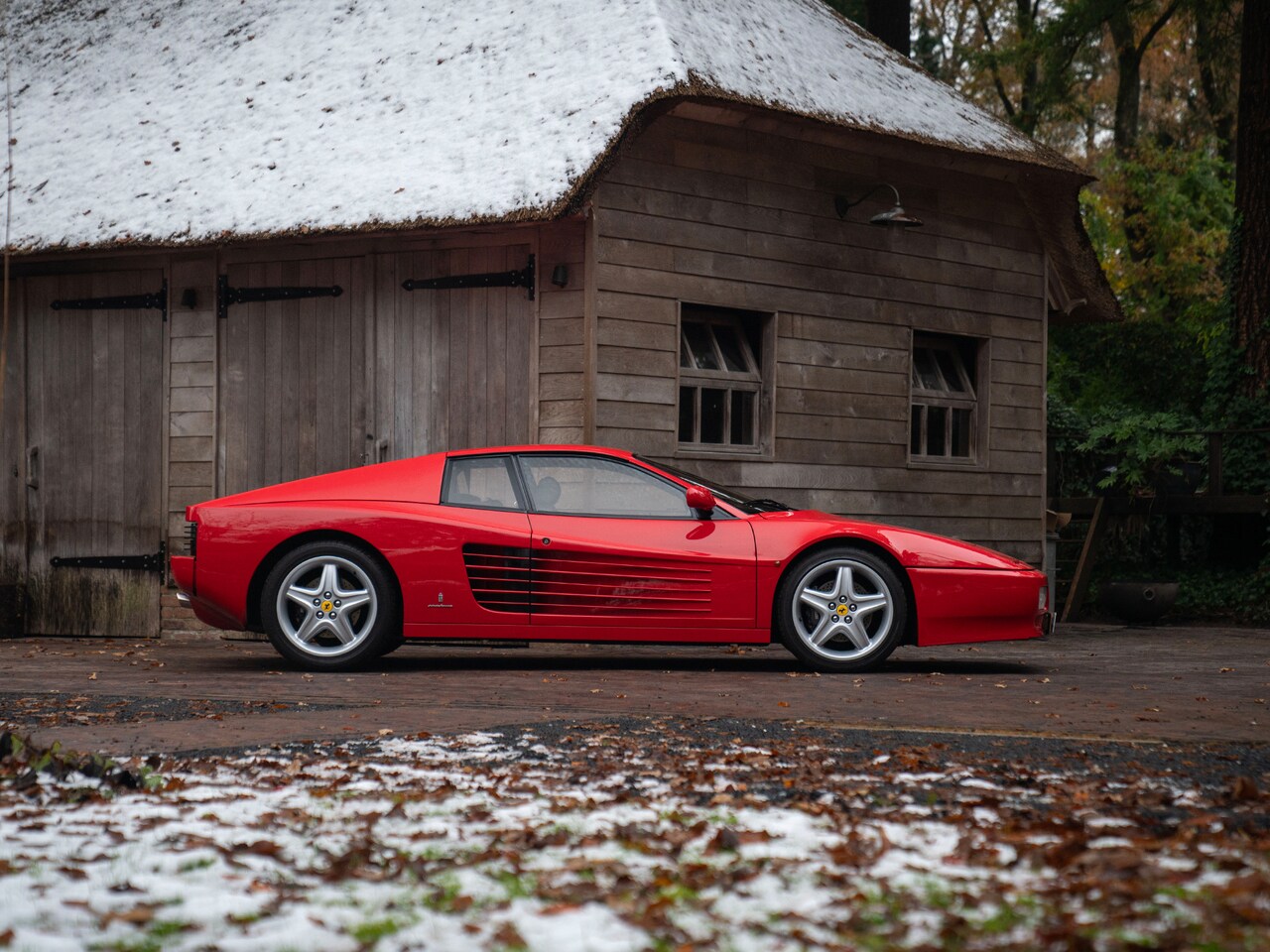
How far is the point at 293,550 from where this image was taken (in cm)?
849

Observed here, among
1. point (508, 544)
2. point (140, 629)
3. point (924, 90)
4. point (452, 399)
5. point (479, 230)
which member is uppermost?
point (924, 90)

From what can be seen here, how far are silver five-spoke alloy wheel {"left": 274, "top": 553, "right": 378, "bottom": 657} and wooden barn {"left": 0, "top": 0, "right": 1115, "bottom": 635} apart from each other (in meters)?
2.84

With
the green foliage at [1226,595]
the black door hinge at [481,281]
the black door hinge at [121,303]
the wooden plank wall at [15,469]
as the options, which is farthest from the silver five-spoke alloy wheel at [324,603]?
the green foliage at [1226,595]

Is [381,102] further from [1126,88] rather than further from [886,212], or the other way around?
[1126,88]

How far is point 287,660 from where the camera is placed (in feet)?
29.7

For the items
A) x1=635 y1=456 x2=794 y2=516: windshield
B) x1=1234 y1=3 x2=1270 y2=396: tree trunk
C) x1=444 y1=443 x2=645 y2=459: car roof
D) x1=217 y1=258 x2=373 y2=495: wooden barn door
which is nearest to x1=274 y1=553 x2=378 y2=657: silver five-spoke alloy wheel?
x1=444 y1=443 x2=645 y2=459: car roof

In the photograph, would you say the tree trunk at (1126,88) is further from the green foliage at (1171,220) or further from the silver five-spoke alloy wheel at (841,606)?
the silver five-spoke alloy wheel at (841,606)

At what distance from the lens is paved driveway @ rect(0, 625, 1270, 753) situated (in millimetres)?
6008

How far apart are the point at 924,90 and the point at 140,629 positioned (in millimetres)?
7984

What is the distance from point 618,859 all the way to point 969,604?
5.28 metres

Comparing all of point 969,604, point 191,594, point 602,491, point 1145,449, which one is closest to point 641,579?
point 602,491

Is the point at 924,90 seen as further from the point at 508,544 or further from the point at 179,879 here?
the point at 179,879

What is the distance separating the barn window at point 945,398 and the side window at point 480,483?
17.5 feet

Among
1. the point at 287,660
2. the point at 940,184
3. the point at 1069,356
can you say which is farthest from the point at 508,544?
the point at 1069,356
